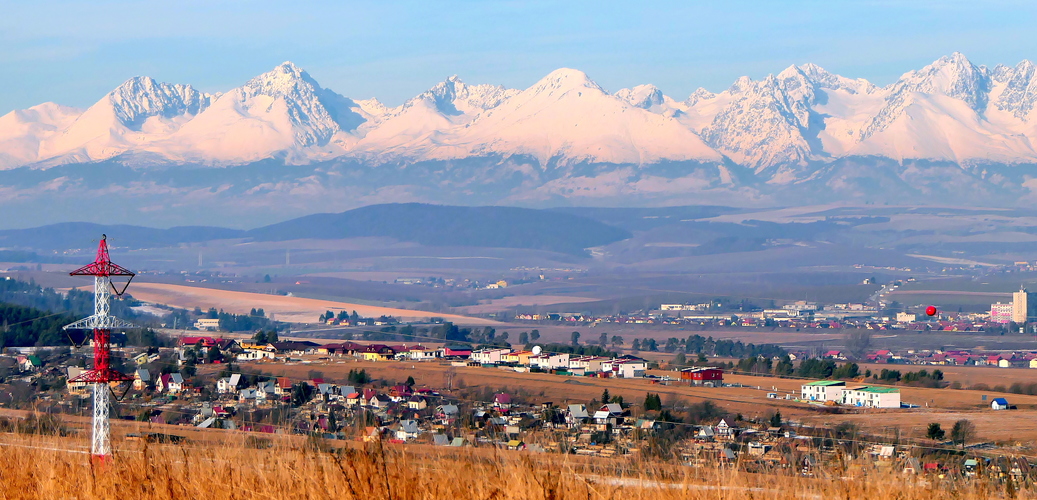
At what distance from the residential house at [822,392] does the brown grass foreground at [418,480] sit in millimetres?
31781

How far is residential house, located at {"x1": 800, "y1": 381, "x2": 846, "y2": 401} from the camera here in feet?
129

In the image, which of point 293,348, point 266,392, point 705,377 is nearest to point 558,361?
point 705,377

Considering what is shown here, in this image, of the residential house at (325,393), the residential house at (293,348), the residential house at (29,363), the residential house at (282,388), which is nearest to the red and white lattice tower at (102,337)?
the residential house at (325,393)

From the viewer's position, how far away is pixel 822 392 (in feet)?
132

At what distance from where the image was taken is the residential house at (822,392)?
39.4 meters

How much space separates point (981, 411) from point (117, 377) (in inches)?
1042

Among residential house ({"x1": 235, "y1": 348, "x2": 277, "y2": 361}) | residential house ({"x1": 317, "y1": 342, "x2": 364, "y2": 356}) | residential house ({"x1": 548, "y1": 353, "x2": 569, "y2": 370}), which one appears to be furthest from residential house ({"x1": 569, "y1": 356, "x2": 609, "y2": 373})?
residential house ({"x1": 235, "y1": 348, "x2": 277, "y2": 361})

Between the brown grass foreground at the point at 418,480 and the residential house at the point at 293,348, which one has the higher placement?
the brown grass foreground at the point at 418,480

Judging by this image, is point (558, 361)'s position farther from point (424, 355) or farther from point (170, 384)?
point (170, 384)

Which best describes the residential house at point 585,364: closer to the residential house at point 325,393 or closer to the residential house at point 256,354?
the residential house at point 256,354

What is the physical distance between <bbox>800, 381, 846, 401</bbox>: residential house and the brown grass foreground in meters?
31.8

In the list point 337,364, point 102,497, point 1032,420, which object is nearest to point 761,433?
point 102,497

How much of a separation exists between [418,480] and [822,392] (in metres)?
34.5

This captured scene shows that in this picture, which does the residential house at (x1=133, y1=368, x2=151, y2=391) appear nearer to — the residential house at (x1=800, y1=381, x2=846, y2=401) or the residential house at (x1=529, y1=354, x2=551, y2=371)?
the residential house at (x1=800, y1=381, x2=846, y2=401)
